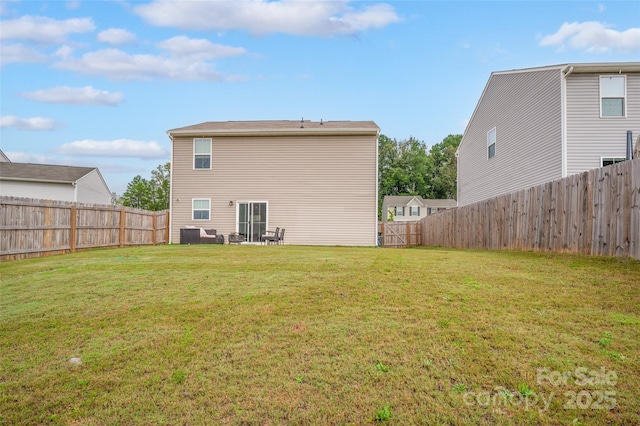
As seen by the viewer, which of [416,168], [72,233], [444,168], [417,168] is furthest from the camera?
[416,168]

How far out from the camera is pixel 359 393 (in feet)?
9.59

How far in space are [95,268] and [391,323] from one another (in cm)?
603

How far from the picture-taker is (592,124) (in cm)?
1258

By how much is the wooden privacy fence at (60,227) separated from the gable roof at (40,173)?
11625mm

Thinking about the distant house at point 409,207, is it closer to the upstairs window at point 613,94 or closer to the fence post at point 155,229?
the fence post at point 155,229

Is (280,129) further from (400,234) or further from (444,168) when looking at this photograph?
(444,168)

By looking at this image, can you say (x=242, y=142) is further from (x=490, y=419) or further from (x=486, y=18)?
(x=490, y=419)

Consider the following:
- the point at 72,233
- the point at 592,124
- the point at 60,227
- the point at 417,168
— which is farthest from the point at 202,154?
the point at 417,168

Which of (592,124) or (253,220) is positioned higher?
(592,124)

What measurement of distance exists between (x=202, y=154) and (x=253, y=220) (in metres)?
4.01

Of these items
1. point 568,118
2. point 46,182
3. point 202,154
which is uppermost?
point 568,118

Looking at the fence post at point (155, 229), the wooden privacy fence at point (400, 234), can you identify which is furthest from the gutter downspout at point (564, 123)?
the fence post at point (155, 229)

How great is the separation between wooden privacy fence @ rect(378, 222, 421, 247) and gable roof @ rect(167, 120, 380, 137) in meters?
7.49

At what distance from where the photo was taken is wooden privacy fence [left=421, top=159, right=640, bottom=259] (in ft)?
19.7
